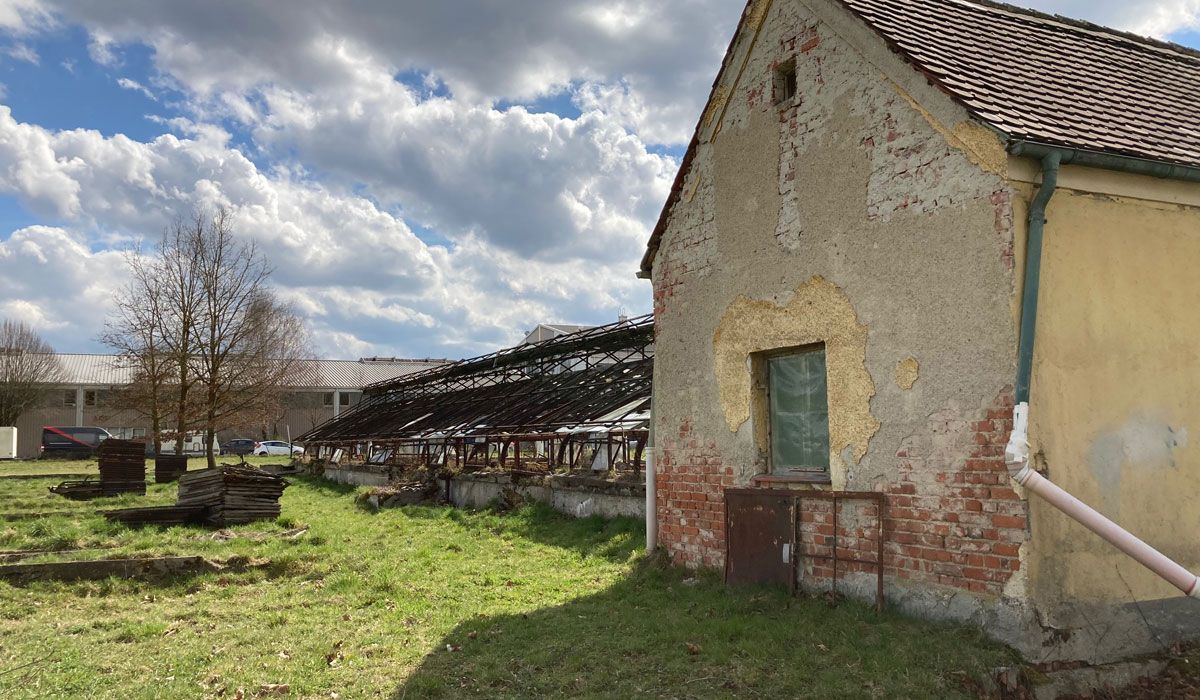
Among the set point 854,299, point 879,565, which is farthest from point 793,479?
point 854,299

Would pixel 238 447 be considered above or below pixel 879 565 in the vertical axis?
below

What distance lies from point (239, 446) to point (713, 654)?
2215 inches

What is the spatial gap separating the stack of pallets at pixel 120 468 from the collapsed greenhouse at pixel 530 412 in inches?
260

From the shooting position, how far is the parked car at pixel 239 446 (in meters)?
55.0

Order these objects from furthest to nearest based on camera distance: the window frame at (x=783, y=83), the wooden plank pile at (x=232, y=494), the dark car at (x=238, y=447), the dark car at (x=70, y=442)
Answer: the dark car at (x=238, y=447), the dark car at (x=70, y=442), the wooden plank pile at (x=232, y=494), the window frame at (x=783, y=83)

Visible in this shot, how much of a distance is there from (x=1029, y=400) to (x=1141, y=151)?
211 cm

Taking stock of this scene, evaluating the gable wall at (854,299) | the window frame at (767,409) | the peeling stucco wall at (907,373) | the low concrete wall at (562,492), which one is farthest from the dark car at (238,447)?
the peeling stucco wall at (907,373)

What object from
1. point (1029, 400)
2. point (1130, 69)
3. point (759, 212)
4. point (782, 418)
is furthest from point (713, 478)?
point (1130, 69)

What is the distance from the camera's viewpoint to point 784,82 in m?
7.77

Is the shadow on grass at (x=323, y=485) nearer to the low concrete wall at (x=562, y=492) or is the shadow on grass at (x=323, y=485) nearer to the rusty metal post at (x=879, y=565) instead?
the low concrete wall at (x=562, y=492)

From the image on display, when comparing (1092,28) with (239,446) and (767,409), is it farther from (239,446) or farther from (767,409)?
(239,446)

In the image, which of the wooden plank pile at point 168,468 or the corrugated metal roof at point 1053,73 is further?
the wooden plank pile at point 168,468

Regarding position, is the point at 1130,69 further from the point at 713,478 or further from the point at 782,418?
the point at 713,478

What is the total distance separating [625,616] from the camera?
285 inches
